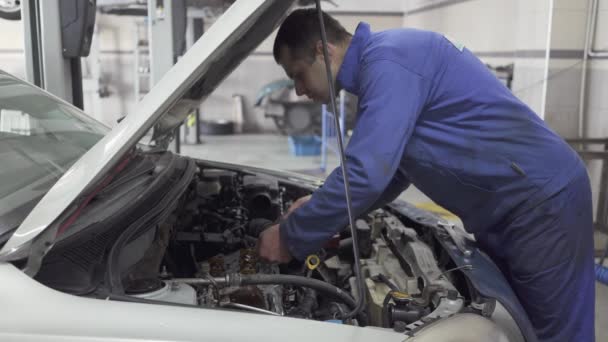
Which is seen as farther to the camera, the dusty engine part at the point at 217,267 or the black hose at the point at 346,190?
the dusty engine part at the point at 217,267

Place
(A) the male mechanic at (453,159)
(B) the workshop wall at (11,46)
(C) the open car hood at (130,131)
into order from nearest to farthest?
(C) the open car hood at (130,131)
(A) the male mechanic at (453,159)
(B) the workshop wall at (11,46)

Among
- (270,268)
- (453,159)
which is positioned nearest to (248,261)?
(270,268)

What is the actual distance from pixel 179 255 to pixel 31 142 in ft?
2.08

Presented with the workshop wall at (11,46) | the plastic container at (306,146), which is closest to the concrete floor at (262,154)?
the plastic container at (306,146)

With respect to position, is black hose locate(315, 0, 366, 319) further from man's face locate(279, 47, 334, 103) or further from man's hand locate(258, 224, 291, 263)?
man's hand locate(258, 224, 291, 263)

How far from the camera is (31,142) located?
1.73m

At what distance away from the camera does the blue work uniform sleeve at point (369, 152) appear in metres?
1.56

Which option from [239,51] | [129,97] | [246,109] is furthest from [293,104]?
[239,51]

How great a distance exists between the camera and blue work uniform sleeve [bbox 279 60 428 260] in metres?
1.56

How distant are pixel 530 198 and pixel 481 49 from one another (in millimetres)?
5689

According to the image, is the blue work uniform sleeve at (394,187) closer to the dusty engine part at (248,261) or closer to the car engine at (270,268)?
the car engine at (270,268)

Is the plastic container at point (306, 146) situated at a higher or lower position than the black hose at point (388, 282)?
lower

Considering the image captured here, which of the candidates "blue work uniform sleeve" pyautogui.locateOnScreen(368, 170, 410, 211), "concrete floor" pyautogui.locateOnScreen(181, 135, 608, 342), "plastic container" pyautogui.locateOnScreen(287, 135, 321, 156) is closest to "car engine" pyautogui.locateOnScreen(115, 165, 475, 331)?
"blue work uniform sleeve" pyautogui.locateOnScreen(368, 170, 410, 211)

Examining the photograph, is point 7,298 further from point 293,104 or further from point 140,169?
point 293,104
